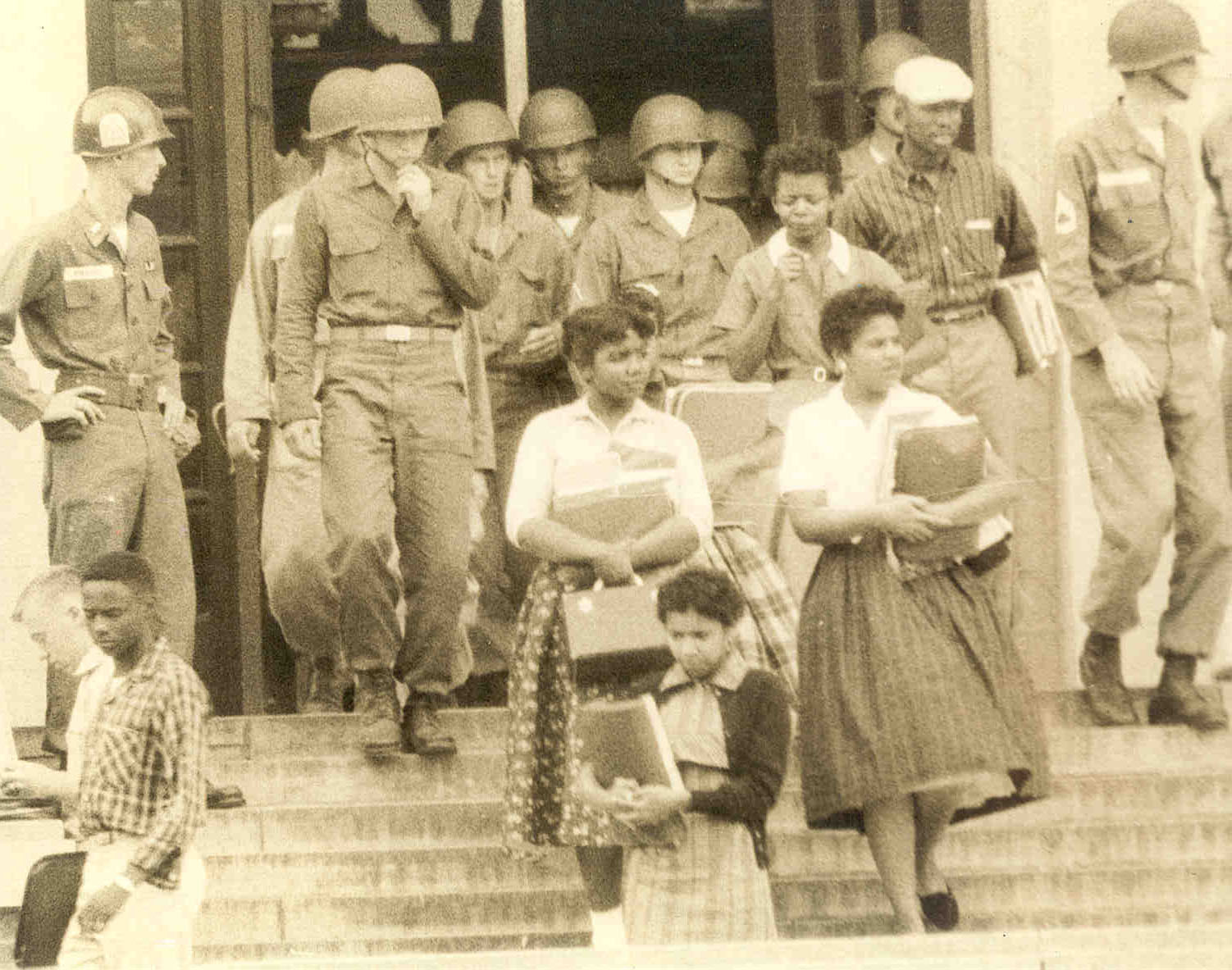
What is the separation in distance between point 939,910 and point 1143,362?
1.80m

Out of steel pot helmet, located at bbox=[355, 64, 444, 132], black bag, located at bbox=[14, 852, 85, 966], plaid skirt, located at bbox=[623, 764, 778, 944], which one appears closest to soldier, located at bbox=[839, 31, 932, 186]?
steel pot helmet, located at bbox=[355, 64, 444, 132]

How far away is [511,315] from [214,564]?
1.29m

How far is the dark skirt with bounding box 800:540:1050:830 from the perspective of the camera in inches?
253

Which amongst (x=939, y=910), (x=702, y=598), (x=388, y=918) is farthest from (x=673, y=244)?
(x=939, y=910)

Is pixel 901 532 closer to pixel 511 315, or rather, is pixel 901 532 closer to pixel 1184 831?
pixel 1184 831

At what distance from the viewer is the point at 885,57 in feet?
26.7

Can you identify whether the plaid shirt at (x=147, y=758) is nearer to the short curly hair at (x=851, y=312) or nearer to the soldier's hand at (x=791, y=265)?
the short curly hair at (x=851, y=312)

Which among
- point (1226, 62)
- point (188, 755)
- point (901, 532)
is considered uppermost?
point (1226, 62)

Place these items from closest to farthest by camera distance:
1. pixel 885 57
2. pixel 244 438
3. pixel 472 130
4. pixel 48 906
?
pixel 48 906 < pixel 244 438 < pixel 885 57 < pixel 472 130

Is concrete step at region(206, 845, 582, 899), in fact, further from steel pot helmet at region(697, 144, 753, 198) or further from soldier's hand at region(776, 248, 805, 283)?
steel pot helmet at region(697, 144, 753, 198)

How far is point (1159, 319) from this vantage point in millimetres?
7586

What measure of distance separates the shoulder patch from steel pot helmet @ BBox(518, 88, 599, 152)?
5.18 ft

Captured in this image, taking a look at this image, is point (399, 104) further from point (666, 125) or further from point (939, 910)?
point (939, 910)

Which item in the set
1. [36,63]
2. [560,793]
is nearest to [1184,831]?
[560,793]
